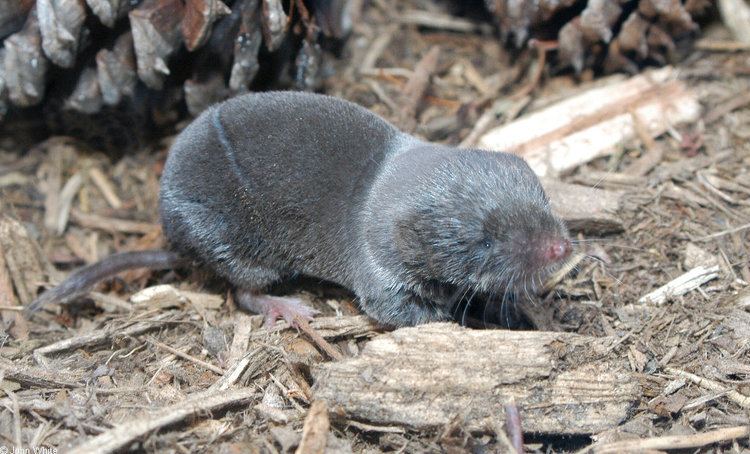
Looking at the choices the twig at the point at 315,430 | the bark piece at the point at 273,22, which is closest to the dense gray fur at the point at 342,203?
the bark piece at the point at 273,22

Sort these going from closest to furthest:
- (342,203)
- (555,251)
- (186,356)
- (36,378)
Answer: (555,251) → (36,378) → (186,356) → (342,203)

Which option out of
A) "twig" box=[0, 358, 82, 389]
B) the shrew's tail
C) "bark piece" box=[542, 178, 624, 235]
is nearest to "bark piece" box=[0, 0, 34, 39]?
the shrew's tail

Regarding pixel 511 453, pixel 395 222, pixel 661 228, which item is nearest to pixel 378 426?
pixel 511 453

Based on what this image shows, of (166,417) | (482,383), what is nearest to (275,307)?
(166,417)

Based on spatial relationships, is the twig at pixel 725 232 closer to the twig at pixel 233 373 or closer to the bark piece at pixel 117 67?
the twig at pixel 233 373

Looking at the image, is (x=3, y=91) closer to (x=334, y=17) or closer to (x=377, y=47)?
(x=334, y=17)

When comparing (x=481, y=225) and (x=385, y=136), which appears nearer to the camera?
(x=481, y=225)

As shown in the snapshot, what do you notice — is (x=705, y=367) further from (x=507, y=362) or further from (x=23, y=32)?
(x=23, y=32)
